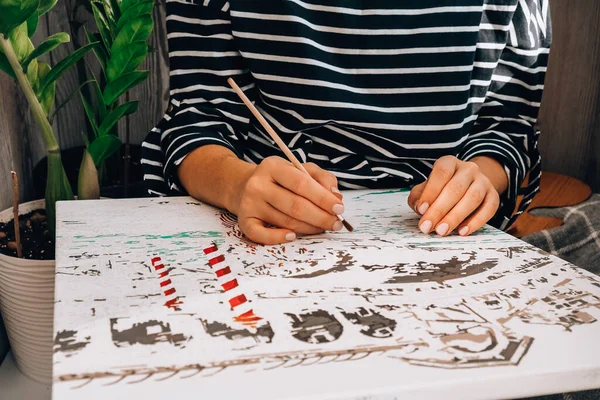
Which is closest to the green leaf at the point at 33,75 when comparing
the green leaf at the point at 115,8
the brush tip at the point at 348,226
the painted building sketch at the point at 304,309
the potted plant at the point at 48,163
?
the potted plant at the point at 48,163

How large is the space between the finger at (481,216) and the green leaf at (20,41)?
35.5 inches

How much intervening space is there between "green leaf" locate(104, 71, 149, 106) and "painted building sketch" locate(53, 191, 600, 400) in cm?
53

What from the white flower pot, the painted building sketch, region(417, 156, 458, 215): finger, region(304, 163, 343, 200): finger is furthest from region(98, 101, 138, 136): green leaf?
region(417, 156, 458, 215): finger

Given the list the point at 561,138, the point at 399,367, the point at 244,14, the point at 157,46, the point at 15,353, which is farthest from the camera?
the point at 561,138

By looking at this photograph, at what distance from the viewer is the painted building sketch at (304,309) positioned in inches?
16.0

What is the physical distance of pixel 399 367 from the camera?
41 centimetres

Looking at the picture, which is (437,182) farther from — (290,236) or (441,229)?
(290,236)

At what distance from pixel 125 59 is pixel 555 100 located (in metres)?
1.42

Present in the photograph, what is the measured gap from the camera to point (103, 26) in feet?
4.09

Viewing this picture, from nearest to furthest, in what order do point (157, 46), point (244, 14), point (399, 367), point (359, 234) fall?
point (399, 367)
point (359, 234)
point (244, 14)
point (157, 46)

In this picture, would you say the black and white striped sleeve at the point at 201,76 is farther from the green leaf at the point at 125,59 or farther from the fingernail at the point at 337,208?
the fingernail at the point at 337,208

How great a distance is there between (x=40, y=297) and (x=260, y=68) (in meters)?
0.62

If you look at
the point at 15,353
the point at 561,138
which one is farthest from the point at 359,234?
the point at 561,138

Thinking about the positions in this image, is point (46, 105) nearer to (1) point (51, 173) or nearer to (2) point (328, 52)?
(1) point (51, 173)
